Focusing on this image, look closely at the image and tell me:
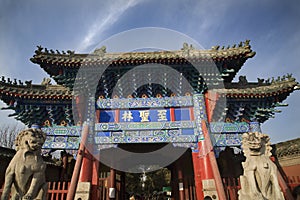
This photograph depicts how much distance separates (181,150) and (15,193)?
27.8 feet

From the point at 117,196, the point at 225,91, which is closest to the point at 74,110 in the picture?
the point at 117,196

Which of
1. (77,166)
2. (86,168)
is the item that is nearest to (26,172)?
(77,166)

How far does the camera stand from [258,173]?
5.36 metres

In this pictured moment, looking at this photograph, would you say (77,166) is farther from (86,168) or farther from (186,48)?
(186,48)

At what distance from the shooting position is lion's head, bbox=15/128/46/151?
16.4 ft

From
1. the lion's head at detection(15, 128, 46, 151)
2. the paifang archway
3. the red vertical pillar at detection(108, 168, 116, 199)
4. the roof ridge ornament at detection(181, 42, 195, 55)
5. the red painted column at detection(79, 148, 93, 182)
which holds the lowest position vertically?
the red vertical pillar at detection(108, 168, 116, 199)

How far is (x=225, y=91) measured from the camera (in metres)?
9.02

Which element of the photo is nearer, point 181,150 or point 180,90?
point 180,90

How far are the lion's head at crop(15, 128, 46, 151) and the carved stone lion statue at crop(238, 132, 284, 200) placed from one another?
16.7 ft

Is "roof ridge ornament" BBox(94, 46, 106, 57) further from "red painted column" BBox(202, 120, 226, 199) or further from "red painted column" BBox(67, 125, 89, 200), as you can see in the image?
"red painted column" BBox(202, 120, 226, 199)

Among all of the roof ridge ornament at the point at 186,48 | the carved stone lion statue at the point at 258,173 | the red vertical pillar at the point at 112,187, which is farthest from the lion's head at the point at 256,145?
the red vertical pillar at the point at 112,187

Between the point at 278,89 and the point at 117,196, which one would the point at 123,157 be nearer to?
the point at 117,196

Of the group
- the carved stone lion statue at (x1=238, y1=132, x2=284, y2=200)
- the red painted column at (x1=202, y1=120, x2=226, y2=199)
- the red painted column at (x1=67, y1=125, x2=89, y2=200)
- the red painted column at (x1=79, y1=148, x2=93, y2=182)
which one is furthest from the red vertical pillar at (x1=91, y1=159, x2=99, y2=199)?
the carved stone lion statue at (x1=238, y1=132, x2=284, y2=200)

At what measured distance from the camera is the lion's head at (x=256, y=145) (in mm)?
5562
